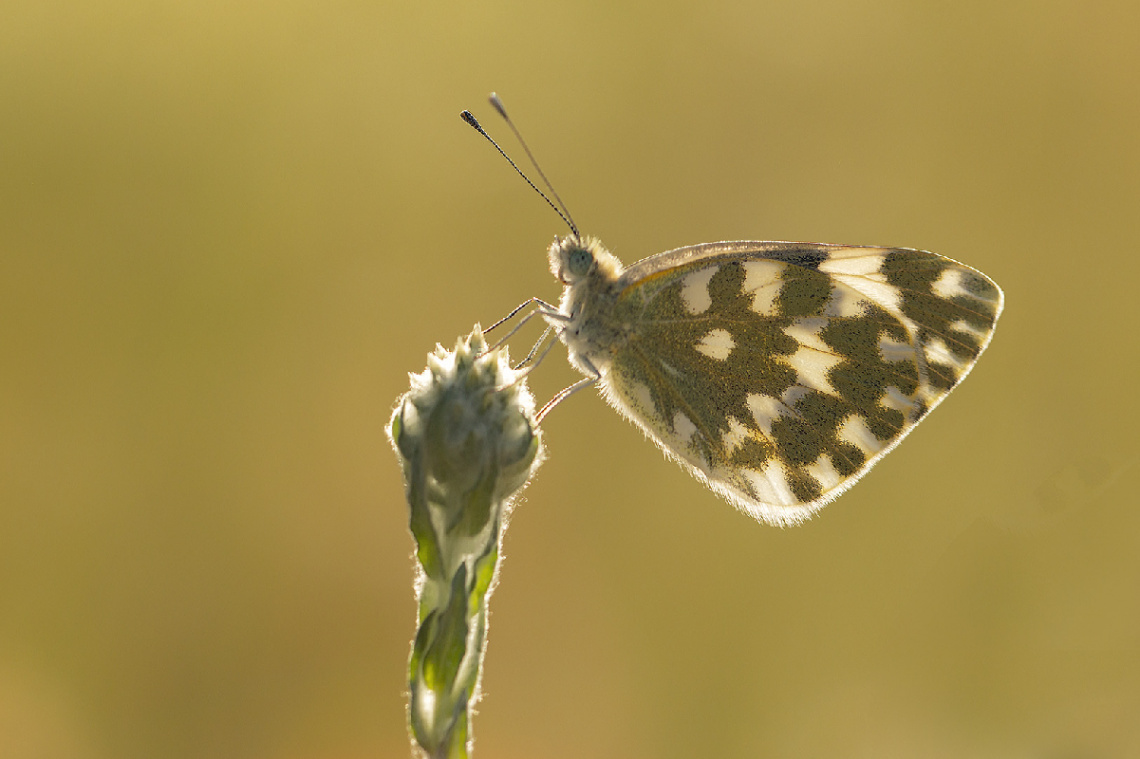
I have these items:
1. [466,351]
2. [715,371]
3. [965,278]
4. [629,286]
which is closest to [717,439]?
[715,371]

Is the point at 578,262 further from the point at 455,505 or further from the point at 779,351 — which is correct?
the point at 455,505

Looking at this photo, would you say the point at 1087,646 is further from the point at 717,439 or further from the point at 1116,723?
the point at 717,439

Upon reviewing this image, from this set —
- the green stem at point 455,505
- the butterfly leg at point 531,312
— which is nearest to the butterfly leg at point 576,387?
the butterfly leg at point 531,312

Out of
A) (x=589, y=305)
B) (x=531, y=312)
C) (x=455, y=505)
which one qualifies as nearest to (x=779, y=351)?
(x=589, y=305)

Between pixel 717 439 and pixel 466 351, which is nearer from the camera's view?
pixel 466 351

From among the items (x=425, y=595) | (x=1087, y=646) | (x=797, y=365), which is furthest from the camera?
(x=1087, y=646)

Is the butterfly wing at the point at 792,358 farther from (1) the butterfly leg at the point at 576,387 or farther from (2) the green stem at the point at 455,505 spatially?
(2) the green stem at the point at 455,505

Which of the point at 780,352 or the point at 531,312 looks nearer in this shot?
the point at 531,312

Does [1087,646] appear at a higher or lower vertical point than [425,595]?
lower
